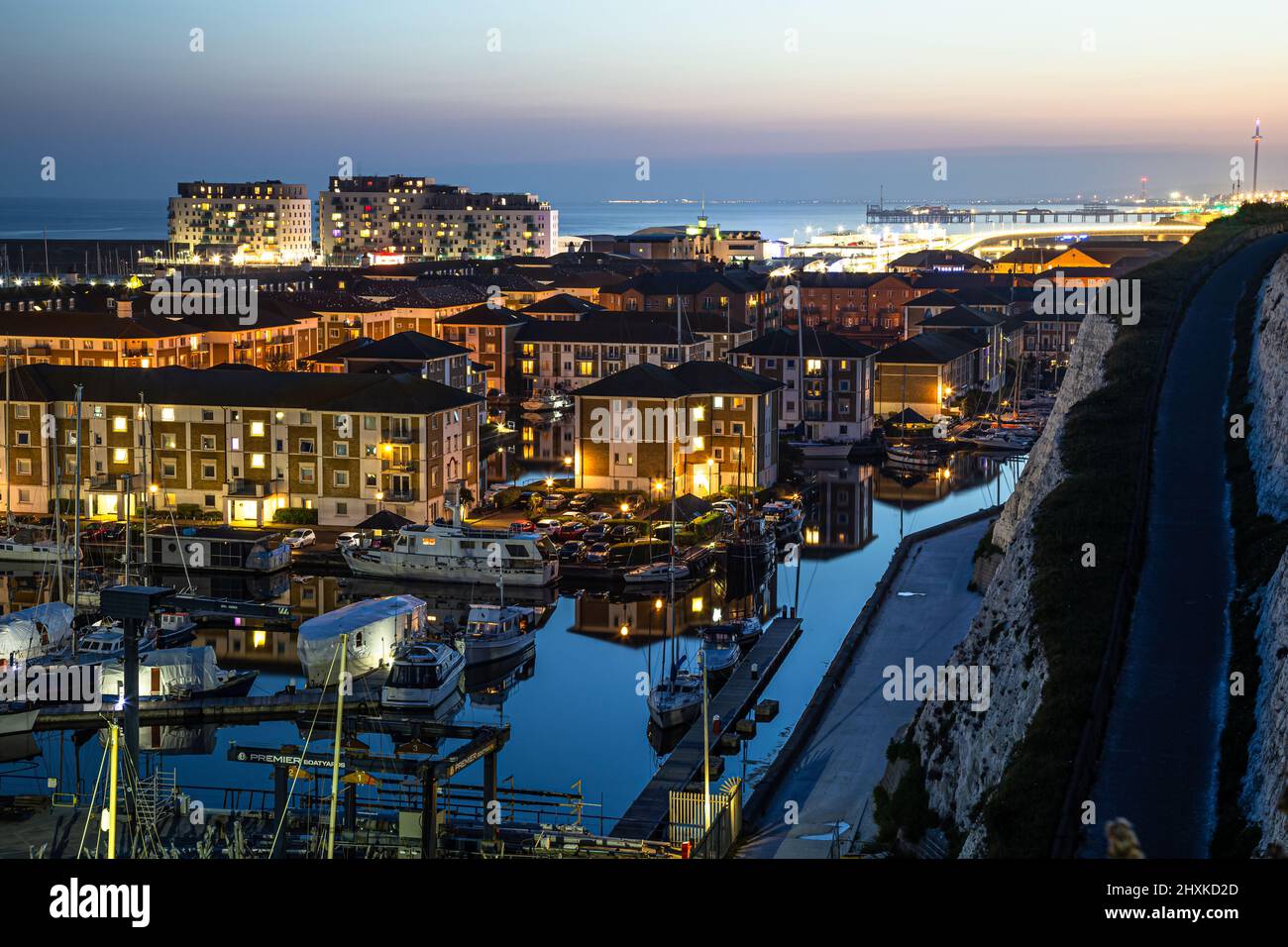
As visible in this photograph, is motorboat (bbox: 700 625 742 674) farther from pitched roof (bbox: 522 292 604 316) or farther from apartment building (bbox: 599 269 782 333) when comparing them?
apartment building (bbox: 599 269 782 333)

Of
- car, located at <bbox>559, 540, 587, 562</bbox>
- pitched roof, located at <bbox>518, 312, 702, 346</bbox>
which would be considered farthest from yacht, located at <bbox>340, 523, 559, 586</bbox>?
pitched roof, located at <bbox>518, 312, 702, 346</bbox>

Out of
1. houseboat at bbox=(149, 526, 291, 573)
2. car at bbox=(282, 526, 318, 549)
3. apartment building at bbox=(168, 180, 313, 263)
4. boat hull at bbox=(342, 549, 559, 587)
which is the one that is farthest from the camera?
apartment building at bbox=(168, 180, 313, 263)

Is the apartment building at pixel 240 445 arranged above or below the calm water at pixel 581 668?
above

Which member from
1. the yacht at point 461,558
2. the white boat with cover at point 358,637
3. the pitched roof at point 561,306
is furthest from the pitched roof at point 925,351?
the white boat with cover at point 358,637

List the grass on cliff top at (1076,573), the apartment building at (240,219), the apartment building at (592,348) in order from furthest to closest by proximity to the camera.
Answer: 1. the apartment building at (240,219)
2. the apartment building at (592,348)
3. the grass on cliff top at (1076,573)

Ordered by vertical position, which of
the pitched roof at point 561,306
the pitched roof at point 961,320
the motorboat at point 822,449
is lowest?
the motorboat at point 822,449

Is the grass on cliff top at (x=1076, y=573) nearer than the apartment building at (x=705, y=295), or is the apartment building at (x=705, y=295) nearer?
the grass on cliff top at (x=1076, y=573)

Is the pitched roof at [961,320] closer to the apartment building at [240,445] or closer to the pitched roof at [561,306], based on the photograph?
the pitched roof at [561,306]
